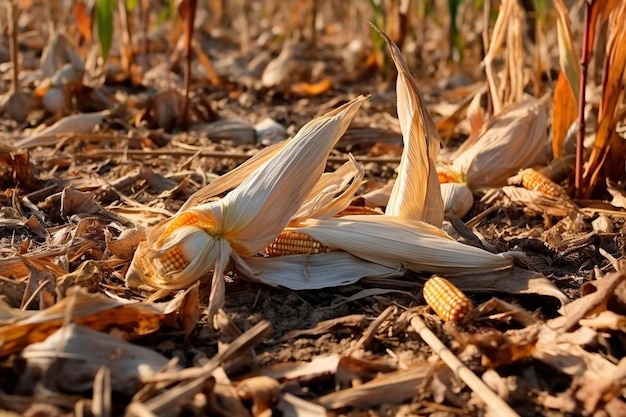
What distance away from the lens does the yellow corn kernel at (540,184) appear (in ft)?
8.75

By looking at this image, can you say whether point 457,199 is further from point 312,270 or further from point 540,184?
point 312,270

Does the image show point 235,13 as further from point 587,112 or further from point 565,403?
point 565,403

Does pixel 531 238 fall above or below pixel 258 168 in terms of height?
below

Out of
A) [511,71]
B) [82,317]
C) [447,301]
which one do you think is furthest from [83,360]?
[511,71]

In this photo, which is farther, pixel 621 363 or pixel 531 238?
pixel 531 238

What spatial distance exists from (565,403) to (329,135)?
90 cm

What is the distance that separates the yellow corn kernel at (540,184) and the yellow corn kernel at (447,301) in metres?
0.96

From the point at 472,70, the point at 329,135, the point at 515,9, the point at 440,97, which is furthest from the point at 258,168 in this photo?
the point at 472,70

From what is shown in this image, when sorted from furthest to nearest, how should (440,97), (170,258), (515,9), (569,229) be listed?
1. (440,97)
2. (515,9)
3. (569,229)
4. (170,258)

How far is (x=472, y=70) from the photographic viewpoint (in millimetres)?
6066

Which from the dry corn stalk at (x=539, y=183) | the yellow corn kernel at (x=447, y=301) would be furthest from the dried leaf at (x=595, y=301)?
the dry corn stalk at (x=539, y=183)

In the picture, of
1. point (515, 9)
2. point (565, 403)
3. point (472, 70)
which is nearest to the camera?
point (565, 403)

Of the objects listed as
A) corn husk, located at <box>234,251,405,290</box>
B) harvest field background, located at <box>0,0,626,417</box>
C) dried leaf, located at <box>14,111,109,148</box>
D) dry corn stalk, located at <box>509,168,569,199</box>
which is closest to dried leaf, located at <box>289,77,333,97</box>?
harvest field background, located at <box>0,0,626,417</box>

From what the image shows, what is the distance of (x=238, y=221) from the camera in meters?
1.89
